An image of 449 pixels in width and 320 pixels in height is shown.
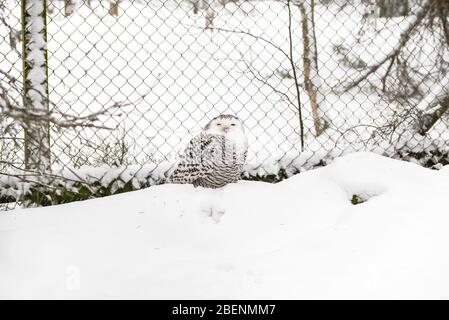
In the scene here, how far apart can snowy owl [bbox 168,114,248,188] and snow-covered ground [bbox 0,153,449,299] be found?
110 millimetres

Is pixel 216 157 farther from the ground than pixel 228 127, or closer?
closer

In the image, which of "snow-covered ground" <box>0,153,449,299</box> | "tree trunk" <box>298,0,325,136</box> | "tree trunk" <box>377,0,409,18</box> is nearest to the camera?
"snow-covered ground" <box>0,153,449,299</box>

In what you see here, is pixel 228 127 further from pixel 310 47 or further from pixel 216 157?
pixel 310 47

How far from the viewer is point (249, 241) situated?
2426 mm

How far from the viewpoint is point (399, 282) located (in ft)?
6.59

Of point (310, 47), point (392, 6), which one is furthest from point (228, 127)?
point (310, 47)

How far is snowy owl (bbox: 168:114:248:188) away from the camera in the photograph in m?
3.03

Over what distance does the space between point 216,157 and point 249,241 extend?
70cm

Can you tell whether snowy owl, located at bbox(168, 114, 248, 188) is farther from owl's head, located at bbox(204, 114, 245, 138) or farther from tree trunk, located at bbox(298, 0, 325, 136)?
tree trunk, located at bbox(298, 0, 325, 136)

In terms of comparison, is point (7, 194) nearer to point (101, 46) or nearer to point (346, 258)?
point (346, 258)

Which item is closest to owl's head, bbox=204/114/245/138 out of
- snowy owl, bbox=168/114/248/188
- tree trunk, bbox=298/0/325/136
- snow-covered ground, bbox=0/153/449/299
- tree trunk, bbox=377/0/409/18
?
snowy owl, bbox=168/114/248/188

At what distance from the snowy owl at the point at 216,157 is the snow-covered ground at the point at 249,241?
110 millimetres

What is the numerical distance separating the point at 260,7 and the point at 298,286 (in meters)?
8.08

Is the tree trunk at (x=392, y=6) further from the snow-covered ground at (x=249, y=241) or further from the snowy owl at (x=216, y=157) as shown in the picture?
the snowy owl at (x=216, y=157)
